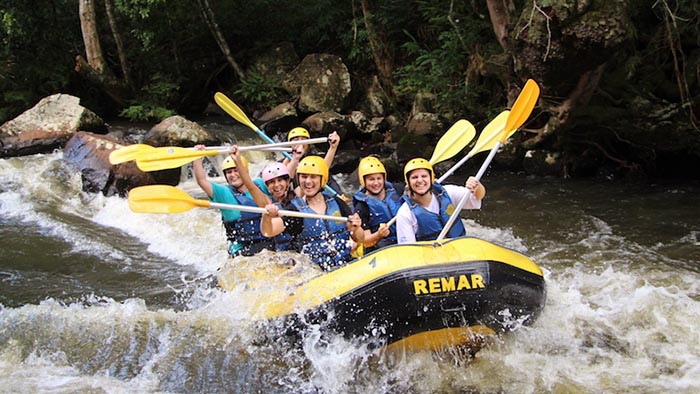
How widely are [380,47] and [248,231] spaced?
26.6 feet

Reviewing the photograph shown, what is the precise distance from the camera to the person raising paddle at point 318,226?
13.7 feet

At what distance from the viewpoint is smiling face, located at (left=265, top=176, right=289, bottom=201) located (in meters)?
4.28

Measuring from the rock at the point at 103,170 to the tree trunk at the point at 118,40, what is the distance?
403cm

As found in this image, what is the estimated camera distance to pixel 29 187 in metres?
8.28

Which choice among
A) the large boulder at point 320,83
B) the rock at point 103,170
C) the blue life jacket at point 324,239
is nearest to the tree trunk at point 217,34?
the large boulder at point 320,83

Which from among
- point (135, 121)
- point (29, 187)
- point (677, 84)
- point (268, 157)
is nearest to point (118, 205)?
point (29, 187)

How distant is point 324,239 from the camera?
4262 millimetres

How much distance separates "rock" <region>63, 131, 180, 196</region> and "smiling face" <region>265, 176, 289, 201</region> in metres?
4.47

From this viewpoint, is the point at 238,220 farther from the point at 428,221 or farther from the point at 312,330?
the point at 428,221

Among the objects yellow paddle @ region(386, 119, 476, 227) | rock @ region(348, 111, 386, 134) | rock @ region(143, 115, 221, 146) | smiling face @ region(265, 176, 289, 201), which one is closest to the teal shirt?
smiling face @ region(265, 176, 289, 201)

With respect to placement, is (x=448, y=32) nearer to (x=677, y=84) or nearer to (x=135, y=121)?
(x=677, y=84)

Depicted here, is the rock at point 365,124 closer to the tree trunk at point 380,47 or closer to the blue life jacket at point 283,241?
the tree trunk at point 380,47

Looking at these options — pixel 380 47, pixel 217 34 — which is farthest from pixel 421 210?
pixel 217 34

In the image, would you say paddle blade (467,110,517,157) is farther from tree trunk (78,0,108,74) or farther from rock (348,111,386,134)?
tree trunk (78,0,108,74)
